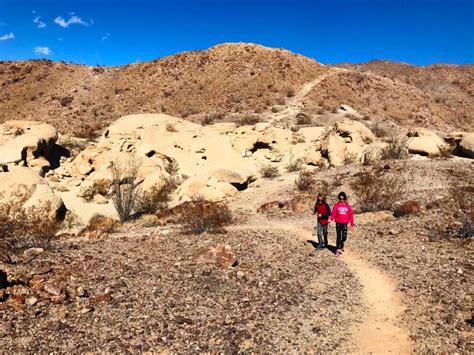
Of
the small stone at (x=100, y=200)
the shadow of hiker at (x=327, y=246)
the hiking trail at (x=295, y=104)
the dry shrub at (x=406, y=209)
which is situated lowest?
the shadow of hiker at (x=327, y=246)

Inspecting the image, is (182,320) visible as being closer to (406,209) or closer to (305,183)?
(406,209)

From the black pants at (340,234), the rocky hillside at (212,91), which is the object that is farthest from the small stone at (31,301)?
the rocky hillside at (212,91)

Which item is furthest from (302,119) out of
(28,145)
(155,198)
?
(28,145)

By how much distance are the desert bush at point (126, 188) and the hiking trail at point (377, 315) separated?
922 cm

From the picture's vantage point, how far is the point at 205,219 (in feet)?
42.6

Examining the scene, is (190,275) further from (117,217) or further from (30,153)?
(30,153)

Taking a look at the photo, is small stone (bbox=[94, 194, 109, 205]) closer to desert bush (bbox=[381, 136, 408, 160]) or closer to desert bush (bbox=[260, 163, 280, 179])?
desert bush (bbox=[260, 163, 280, 179])

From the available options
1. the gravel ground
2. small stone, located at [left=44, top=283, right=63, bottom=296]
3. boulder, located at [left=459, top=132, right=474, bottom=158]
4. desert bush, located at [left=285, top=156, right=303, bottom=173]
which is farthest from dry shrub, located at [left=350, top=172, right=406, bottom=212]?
small stone, located at [left=44, top=283, right=63, bottom=296]

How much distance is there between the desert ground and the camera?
622cm

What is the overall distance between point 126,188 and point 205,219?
5913 mm

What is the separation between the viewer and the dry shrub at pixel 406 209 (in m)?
13.0

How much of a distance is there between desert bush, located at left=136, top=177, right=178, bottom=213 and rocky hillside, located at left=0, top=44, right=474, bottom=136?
18.7 metres

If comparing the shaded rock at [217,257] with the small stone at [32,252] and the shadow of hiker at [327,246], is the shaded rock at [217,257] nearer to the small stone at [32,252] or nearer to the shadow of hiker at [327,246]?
the shadow of hiker at [327,246]

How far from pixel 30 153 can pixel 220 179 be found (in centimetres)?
1153
